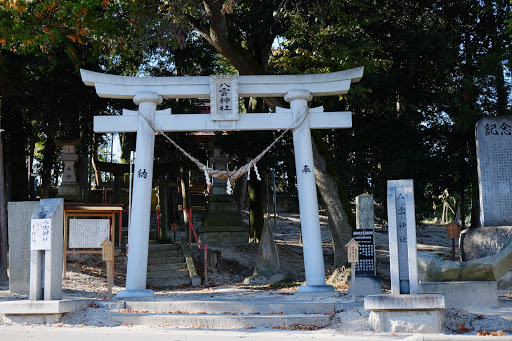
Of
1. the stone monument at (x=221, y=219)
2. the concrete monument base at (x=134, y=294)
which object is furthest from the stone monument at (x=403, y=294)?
the stone monument at (x=221, y=219)

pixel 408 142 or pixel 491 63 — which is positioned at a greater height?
pixel 491 63

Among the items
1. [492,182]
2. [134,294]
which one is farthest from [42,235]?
[492,182]

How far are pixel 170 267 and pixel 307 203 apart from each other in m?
6.32

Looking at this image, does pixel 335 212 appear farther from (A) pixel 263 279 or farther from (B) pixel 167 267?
(B) pixel 167 267

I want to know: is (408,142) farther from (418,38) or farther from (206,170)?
(206,170)

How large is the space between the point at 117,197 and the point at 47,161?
370 cm

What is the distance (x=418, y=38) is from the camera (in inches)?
702

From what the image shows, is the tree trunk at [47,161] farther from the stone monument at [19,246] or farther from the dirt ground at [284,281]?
the stone monument at [19,246]

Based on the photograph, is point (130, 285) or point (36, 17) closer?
point (130, 285)

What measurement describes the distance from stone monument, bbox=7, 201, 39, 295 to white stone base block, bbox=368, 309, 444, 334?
294 inches

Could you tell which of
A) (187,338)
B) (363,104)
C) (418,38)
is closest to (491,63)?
(418,38)

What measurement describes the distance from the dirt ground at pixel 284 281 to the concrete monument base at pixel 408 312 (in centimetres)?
27

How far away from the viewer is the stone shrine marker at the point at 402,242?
28.6ft

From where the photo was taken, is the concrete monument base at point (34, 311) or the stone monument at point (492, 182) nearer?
the concrete monument base at point (34, 311)
